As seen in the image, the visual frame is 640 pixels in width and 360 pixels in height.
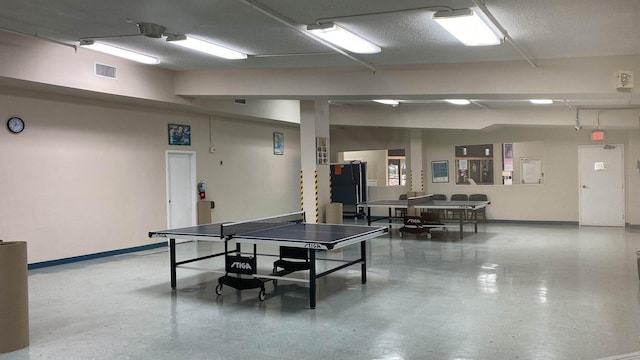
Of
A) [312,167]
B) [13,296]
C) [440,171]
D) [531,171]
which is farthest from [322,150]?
[531,171]

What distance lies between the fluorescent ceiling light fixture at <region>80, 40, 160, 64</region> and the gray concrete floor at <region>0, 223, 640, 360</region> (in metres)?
3.42

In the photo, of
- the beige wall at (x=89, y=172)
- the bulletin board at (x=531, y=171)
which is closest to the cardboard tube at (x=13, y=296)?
the beige wall at (x=89, y=172)

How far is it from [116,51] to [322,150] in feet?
13.9

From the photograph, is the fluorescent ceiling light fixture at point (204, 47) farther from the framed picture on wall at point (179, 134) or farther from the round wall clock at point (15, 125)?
the framed picture on wall at point (179, 134)

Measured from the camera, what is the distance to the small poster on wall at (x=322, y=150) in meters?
9.56

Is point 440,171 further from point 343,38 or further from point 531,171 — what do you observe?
point 343,38

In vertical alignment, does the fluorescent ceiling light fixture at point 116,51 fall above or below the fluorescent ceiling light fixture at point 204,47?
above

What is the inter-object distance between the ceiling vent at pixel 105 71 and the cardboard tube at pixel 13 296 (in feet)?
14.9

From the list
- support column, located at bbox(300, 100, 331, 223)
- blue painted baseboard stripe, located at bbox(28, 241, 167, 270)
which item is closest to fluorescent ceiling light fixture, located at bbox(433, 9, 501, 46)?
support column, located at bbox(300, 100, 331, 223)

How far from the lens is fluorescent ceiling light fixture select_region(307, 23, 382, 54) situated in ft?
18.2

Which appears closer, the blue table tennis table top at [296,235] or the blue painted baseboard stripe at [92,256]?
the blue table tennis table top at [296,235]

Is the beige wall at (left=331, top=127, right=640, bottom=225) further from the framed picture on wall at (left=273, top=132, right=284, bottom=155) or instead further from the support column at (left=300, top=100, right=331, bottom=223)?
the support column at (left=300, top=100, right=331, bottom=223)

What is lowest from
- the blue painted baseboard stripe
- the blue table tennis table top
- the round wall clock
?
the blue painted baseboard stripe

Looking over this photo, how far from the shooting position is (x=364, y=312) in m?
5.23
